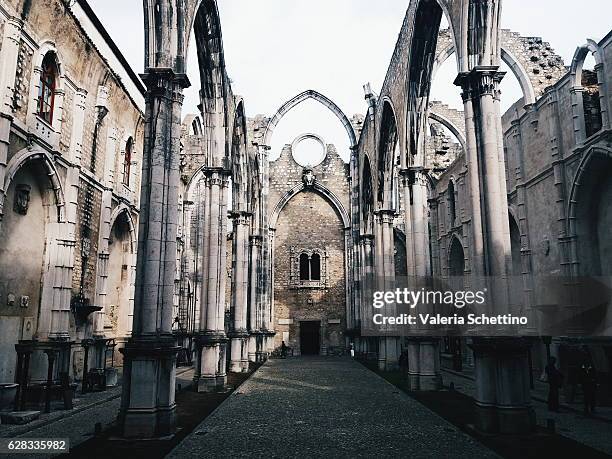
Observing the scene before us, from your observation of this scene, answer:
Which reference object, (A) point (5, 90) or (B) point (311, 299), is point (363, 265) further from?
(A) point (5, 90)

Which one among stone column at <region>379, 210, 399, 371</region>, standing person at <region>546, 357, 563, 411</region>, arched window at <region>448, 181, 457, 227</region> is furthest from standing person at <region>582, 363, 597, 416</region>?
arched window at <region>448, 181, 457, 227</region>

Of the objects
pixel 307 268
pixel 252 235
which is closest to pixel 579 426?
pixel 252 235

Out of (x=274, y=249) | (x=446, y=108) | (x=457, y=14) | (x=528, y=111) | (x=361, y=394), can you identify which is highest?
(x=446, y=108)

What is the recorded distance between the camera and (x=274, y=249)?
29406 millimetres

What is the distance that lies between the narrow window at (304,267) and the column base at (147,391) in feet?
70.7

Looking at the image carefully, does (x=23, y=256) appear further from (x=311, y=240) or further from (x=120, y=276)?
(x=311, y=240)

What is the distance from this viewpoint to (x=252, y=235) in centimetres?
2492

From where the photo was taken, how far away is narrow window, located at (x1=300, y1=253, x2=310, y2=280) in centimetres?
2930

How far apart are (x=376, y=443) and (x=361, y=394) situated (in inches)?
201

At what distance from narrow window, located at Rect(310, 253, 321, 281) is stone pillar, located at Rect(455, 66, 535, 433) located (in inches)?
823

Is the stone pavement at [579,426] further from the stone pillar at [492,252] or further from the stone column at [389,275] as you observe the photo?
the stone column at [389,275]

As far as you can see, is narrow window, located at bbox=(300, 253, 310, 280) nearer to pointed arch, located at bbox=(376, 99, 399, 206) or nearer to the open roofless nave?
the open roofless nave

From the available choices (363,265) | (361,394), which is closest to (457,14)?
(361,394)

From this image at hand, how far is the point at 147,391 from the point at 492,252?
19.8 feet
